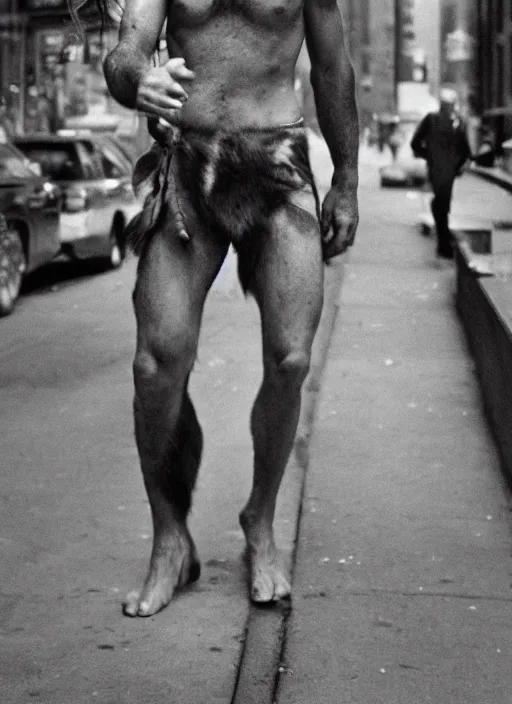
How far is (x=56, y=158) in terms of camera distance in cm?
1494

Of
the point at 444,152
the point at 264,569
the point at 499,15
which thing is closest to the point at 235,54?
the point at 264,569

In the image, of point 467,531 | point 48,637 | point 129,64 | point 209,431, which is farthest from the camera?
point 209,431

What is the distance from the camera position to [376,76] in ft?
552

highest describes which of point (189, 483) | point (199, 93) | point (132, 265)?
point (199, 93)

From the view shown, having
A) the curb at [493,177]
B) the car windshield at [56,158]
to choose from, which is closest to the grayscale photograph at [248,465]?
the car windshield at [56,158]

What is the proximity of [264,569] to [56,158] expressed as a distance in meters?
11.4

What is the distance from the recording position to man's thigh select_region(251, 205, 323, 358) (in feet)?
13.0

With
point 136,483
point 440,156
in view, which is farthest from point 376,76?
point 136,483

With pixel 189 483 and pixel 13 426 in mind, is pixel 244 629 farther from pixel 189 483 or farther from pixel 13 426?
pixel 13 426

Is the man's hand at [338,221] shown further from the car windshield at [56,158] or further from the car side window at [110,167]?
the car side window at [110,167]

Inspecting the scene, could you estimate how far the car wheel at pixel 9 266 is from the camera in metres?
11.4

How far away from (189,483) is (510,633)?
112 centimetres

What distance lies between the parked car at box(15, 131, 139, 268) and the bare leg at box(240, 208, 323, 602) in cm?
1034

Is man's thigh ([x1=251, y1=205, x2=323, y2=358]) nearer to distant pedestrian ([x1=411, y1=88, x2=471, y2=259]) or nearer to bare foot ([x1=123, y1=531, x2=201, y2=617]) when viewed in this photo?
bare foot ([x1=123, y1=531, x2=201, y2=617])
